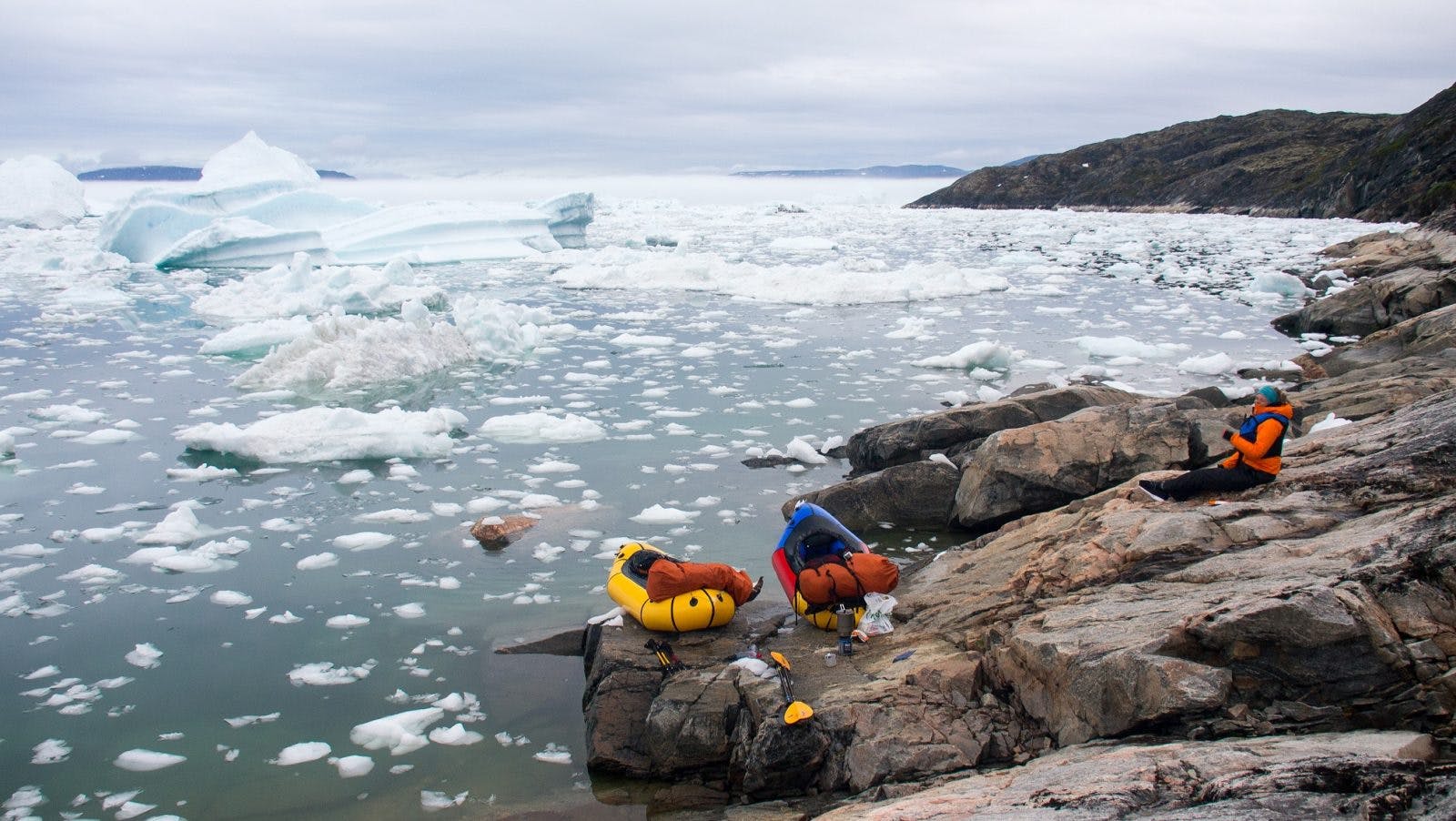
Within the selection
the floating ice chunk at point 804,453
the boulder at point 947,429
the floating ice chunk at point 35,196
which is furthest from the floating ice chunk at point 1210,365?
the floating ice chunk at point 35,196

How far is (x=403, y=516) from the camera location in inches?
285

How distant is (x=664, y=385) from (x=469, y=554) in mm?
5248

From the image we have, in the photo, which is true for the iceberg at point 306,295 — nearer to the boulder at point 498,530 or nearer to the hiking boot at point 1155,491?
the boulder at point 498,530

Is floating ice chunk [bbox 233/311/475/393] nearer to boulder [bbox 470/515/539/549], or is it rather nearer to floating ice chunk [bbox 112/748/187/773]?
boulder [bbox 470/515/539/549]

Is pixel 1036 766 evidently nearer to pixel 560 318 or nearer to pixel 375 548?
pixel 375 548

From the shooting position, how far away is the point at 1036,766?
129 inches

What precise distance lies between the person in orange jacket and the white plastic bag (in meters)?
1.60

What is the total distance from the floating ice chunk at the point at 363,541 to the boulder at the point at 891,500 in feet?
9.18

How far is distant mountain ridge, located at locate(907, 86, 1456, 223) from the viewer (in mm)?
35812

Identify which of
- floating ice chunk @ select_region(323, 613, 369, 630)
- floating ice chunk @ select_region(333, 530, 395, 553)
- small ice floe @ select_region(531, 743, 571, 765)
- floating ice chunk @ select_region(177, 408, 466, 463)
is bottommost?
small ice floe @ select_region(531, 743, 571, 765)

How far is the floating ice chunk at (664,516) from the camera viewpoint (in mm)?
7043

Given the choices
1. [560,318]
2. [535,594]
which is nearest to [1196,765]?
[535,594]

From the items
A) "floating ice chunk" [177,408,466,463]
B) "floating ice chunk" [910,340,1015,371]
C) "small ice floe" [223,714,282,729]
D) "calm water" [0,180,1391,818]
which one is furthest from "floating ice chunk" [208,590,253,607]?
"floating ice chunk" [910,340,1015,371]

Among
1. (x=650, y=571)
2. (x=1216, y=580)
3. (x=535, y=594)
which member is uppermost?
(x=1216, y=580)
